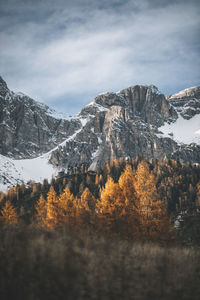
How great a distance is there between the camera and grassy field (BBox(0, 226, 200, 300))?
470cm

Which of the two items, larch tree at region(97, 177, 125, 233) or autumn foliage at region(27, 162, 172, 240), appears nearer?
autumn foliage at region(27, 162, 172, 240)

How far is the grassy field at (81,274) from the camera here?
4.70 metres

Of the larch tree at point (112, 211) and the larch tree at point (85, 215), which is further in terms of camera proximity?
the larch tree at point (112, 211)

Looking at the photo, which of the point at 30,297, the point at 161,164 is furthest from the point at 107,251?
the point at 161,164

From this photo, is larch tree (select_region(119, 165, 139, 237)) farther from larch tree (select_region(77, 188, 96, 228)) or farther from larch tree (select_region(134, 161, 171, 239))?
larch tree (select_region(77, 188, 96, 228))

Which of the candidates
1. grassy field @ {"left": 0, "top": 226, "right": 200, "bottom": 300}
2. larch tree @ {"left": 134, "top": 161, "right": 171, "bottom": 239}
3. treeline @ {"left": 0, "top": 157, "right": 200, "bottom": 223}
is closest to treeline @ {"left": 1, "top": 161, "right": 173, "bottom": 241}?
larch tree @ {"left": 134, "top": 161, "right": 171, "bottom": 239}

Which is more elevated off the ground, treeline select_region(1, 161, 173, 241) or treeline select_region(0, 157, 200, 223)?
treeline select_region(0, 157, 200, 223)

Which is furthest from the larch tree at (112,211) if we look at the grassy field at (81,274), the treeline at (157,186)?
the treeline at (157,186)

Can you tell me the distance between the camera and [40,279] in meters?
4.92

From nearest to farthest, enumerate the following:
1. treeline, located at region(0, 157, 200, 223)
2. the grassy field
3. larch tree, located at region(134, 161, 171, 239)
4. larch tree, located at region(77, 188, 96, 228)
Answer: the grassy field, larch tree, located at region(77, 188, 96, 228), larch tree, located at region(134, 161, 171, 239), treeline, located at region(0, 157, 200, 223)

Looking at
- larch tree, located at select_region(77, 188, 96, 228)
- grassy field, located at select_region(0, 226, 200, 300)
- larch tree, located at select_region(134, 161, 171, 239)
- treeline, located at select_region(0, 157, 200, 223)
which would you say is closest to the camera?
grassy field, located at select_region(0, 226, 200, 300)

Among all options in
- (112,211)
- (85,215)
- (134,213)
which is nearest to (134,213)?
(134,213)

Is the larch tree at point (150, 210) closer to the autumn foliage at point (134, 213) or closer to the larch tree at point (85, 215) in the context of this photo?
the autumn foliage at point (134, 213)

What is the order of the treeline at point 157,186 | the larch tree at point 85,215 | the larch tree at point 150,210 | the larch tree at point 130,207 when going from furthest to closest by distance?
the treeline at point 157,186, the larch tree at point 150,210, the larch tree at point 130,207, the larch tree at point 85,215
